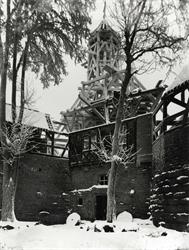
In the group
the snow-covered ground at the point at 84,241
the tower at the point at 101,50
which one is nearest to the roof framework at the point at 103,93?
the tower at the point at 101,50

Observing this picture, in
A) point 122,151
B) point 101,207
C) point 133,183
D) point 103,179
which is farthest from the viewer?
point 103,179

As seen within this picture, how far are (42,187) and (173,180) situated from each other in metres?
10.6

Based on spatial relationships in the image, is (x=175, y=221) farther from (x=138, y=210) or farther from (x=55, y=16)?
(x=55, y=16)

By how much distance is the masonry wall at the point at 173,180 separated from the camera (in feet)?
41.2

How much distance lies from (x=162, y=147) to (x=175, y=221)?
10.5ft

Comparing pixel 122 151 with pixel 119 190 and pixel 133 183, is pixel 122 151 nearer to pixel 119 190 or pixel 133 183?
pixel 133 183

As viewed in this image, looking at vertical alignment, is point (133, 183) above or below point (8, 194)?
above

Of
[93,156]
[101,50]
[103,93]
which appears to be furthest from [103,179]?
[101,50]

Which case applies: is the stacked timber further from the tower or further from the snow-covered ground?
the tower

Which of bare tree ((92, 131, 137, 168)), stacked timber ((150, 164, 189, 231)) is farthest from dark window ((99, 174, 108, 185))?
stacked timber ((150, 164, 189, 231))

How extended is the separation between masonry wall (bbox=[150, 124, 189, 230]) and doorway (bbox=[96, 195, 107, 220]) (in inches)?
204

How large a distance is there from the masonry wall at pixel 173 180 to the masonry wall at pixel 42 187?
8252 millimetres

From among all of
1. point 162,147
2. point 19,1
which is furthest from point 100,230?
point 19,1

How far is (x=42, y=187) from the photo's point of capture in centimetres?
2195
